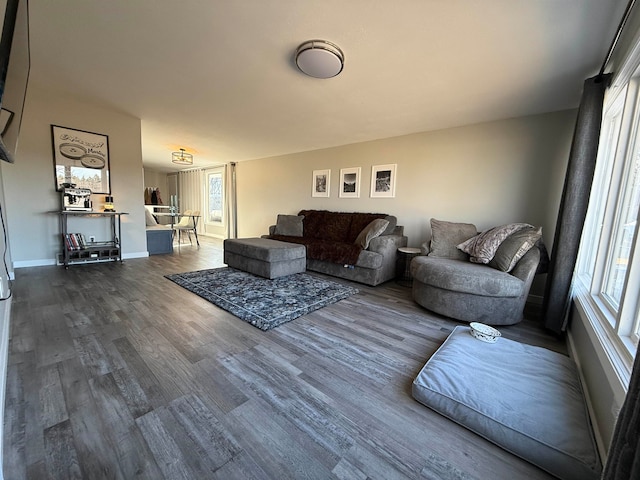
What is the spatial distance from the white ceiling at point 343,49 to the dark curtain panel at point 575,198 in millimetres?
333

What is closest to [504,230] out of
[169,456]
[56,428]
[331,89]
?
[331,89]

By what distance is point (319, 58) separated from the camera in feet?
6.56

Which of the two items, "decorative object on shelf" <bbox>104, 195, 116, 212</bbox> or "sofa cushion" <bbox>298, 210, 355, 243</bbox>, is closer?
"decorative object on shelf" <bbox>104, 195, 116, 212</bbox>

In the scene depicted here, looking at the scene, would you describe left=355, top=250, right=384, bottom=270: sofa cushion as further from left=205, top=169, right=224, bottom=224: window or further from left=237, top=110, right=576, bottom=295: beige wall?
left=205, top=169, right=224, bottom=224: window

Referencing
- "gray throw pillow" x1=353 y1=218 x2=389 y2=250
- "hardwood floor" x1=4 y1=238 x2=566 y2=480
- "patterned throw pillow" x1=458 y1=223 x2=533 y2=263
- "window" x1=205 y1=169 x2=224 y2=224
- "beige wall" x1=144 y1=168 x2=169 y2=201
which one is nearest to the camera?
"hardwood floor" x1=4 y1=238 x2=566 y2=480

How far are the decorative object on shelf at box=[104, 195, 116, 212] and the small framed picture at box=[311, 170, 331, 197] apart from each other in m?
3.47

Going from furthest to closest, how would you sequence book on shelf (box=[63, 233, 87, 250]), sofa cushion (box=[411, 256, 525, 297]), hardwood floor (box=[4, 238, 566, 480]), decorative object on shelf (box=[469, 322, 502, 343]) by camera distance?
book on shelf (box=[63, 233, 87, 250]) → sofa cushion (box=[411, 256, 525, 297]) → decorative object on shelf (box=[469, 322, 502, 343]) → hardwood floor (box=[4, 238, 566, 480])

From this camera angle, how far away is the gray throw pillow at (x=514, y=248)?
2.32 metres

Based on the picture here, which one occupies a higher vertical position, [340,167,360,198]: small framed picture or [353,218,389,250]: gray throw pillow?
[340,167,360,198]: small framed picture

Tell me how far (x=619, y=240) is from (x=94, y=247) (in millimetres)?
5974

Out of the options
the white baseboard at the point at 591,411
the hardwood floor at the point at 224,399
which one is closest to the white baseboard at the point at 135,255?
the hardwood floor at the point at 224,399

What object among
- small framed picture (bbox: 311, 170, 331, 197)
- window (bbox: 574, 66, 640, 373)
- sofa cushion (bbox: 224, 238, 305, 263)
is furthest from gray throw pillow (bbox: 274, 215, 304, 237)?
window (bbox: 574, 66, 640, 373)

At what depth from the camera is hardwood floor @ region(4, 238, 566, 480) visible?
3.25 ft

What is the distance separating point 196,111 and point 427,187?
11.5ft
